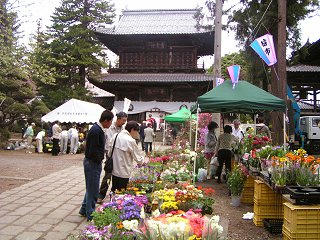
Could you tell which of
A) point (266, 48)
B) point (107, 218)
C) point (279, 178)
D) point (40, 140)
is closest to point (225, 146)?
point (266, 48)

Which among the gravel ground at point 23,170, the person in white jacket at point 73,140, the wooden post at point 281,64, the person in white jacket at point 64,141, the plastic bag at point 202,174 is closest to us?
the gravel ground at point 23,170

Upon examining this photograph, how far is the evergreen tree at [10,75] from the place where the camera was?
11.3 metres

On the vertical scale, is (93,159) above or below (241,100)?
below

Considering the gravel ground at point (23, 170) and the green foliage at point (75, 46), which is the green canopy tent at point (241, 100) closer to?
the gravel ground at point (23, 170)

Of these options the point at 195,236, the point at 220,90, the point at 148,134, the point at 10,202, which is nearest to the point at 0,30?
the point at 10,202

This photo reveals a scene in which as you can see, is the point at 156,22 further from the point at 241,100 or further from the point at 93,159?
Answer: the point at 93,159

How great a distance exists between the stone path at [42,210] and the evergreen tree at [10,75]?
434 cm

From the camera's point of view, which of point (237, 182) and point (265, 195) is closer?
point (265, 195)

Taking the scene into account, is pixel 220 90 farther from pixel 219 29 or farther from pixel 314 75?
pixel 314 75

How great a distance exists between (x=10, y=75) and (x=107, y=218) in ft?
61.7

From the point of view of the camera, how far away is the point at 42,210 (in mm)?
6652

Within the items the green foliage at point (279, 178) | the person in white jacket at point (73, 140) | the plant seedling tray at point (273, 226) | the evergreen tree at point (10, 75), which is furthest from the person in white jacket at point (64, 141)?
the green foliage at point (279, 178)

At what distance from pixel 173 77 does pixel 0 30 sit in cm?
1949

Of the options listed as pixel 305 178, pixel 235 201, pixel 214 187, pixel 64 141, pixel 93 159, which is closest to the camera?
pixel 305 178
